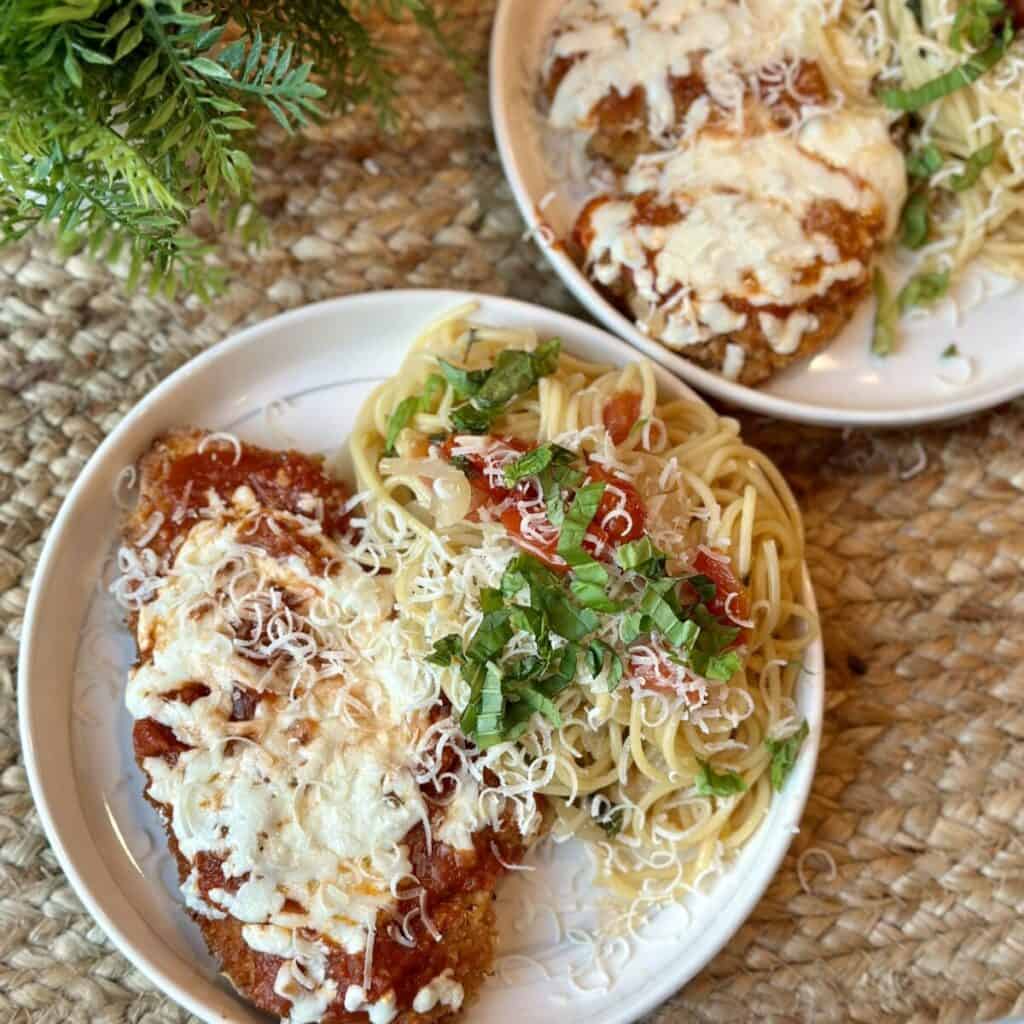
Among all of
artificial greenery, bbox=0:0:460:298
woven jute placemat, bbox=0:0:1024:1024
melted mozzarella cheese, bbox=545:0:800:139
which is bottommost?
woven jute placemat, bbox=0:0:1024:1024

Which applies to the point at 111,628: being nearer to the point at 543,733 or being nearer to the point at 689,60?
the point at 543,733

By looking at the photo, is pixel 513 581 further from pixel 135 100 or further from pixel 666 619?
pixel 135 100

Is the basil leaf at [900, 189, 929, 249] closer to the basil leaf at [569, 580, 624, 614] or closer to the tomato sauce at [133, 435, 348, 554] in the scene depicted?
the basil leaf at [569, 580, 624, 614]

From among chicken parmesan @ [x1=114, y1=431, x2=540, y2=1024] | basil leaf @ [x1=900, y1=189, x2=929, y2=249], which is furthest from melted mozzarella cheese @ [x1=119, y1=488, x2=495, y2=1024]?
basil leaf @ [x1=900, y1=189, x2=929, y2=249]

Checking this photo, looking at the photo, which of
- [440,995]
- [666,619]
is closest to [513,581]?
[666,619]

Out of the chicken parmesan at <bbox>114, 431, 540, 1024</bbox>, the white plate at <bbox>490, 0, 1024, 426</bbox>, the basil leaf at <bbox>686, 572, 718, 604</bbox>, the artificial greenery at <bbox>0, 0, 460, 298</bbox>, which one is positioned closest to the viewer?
the artificial greenery at <bbox>0, 0, 460, 298</bbox>

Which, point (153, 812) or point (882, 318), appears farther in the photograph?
point (882, 318)

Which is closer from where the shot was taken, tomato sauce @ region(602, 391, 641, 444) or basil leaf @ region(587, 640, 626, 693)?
basil leaf @ region(587, 640, 626, 693)
